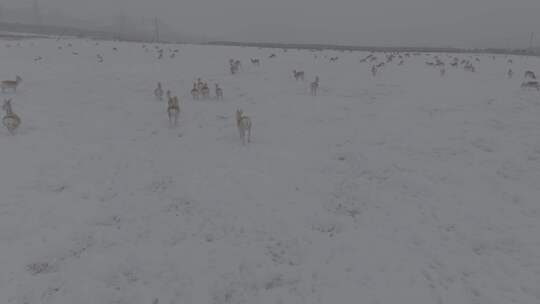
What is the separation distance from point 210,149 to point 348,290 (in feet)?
23.1

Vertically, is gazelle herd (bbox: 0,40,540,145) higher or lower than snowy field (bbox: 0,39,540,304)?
higher

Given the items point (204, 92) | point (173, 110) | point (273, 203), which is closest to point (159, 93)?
point (204, 92)

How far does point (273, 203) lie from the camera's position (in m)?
8.50

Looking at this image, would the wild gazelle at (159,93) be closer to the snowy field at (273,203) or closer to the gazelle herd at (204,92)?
the gazelle herd at (204,92)

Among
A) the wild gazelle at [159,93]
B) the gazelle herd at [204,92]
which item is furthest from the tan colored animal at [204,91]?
the wild gazelle at [159,93]

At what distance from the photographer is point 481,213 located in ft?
25.9

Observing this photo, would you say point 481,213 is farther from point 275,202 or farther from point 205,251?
point 205,251

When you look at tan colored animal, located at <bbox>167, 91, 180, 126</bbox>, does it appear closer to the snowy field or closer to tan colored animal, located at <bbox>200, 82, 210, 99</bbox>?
the snowy field

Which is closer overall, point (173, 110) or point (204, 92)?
point (173, 110)

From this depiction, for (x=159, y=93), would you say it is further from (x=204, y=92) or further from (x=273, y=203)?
(x=273, y=203)

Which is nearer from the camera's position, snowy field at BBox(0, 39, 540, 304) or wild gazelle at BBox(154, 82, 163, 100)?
snowy field at BBox(0, 39, 540, 304)

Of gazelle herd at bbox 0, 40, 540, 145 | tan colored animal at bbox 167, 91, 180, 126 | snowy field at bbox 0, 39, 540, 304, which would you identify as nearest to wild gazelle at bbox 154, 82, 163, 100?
gazelle herd at bbox 0, 40, 540, 145

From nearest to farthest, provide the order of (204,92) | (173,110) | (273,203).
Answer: (273,203)
(173,110)
(204,92)

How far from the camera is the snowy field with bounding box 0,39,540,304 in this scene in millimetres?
5992
